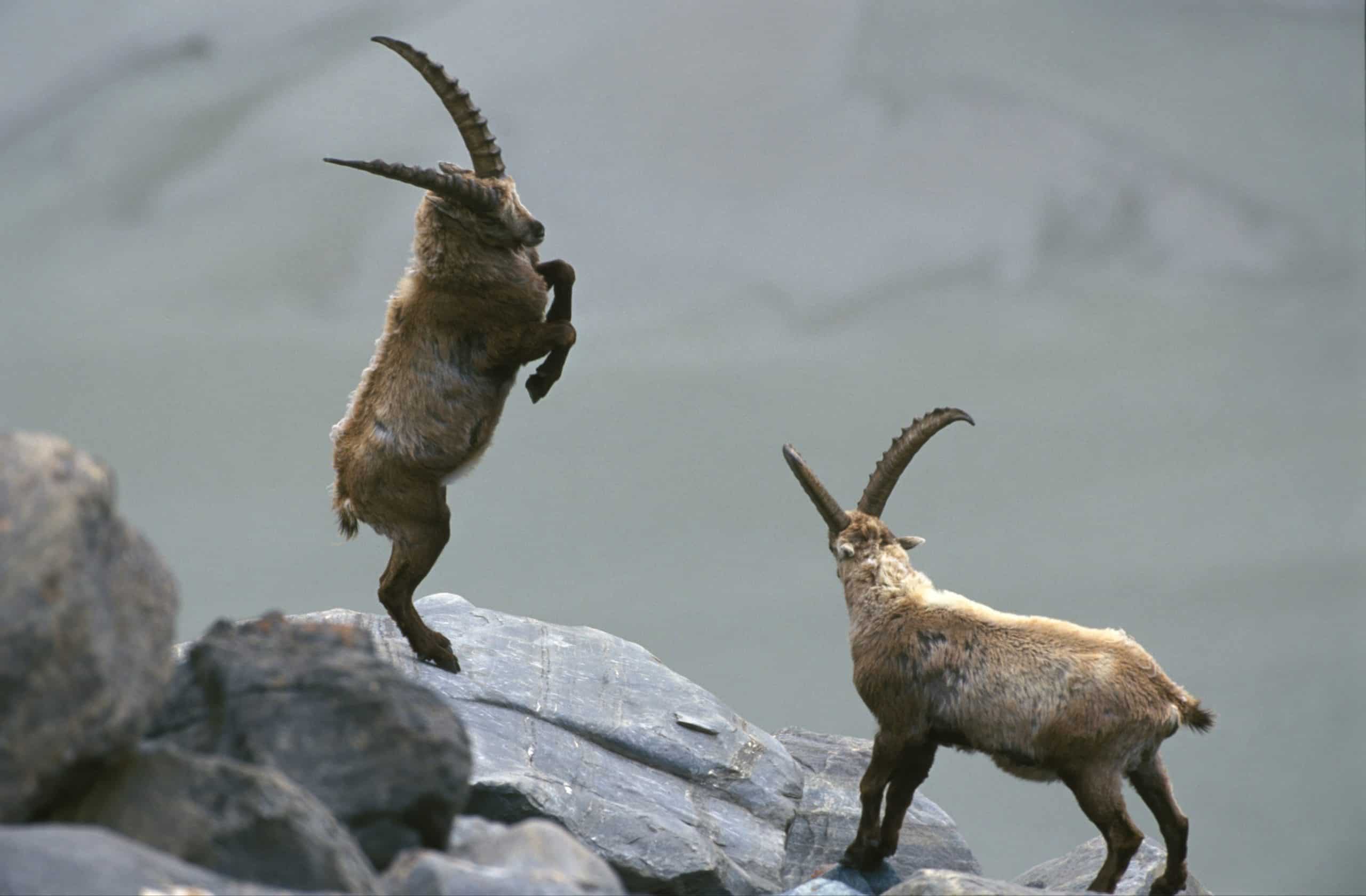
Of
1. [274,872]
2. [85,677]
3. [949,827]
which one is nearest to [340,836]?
[274,872]

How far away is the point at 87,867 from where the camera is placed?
386cm

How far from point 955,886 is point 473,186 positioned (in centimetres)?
435

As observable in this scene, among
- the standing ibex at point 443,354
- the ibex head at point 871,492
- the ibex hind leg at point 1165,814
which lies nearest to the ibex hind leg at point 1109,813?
the ibex hind leg at point 1165,814

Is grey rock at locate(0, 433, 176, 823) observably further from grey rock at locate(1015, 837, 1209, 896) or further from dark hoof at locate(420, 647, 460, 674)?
grey rock at locate(1015, 837, 1209, 896)

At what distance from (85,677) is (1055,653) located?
5.11 metres

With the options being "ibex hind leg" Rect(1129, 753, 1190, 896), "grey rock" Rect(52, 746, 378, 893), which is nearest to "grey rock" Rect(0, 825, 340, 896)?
"grey rock" Rect(52, 746, 378, 893)

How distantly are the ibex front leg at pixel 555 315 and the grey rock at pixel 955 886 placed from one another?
3.78 metres

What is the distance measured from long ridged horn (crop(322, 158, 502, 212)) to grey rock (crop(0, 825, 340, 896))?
426 cm

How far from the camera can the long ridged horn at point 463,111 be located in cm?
831

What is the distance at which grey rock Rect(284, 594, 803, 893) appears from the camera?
8664 millimetres

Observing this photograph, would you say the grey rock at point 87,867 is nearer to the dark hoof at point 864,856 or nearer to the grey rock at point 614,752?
the grey rock at point 614,752

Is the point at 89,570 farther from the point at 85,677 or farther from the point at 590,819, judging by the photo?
the point at 590,819

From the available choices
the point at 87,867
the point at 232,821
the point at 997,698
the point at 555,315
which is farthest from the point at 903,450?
the point at 87,867

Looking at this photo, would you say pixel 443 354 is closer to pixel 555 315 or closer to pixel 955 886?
pixel 555 315
